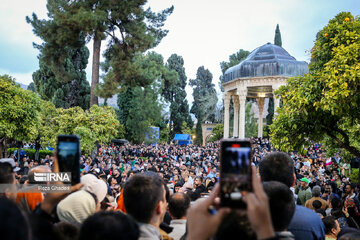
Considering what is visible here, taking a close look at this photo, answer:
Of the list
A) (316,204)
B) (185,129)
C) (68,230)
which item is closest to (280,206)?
(68,230)

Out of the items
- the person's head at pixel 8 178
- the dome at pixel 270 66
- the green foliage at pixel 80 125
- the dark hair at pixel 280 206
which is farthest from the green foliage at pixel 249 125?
the person's head at pixel 8 178

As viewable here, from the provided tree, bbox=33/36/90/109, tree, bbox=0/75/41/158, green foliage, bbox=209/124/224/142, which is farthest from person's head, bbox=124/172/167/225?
green foliage, bbox=209/124/224/142

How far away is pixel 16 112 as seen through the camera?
48.8 ft

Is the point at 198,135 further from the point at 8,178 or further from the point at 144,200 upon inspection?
the point at 144,200

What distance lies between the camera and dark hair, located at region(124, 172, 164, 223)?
82.4 inches

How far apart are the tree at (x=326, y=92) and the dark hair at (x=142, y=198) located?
5.41m

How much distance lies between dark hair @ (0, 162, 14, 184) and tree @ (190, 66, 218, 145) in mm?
48559

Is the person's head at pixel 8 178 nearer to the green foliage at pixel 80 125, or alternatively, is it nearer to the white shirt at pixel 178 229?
the white shirt at pixel 178 229

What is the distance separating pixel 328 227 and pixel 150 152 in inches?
918

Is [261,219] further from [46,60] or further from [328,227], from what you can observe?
[46,60]

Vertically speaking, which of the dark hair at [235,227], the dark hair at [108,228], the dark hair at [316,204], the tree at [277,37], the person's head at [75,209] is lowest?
the dark hair at [316,204]

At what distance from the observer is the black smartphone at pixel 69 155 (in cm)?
195

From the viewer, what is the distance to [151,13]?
27250 mm

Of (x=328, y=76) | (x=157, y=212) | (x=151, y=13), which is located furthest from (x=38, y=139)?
(x=157, y=212)
